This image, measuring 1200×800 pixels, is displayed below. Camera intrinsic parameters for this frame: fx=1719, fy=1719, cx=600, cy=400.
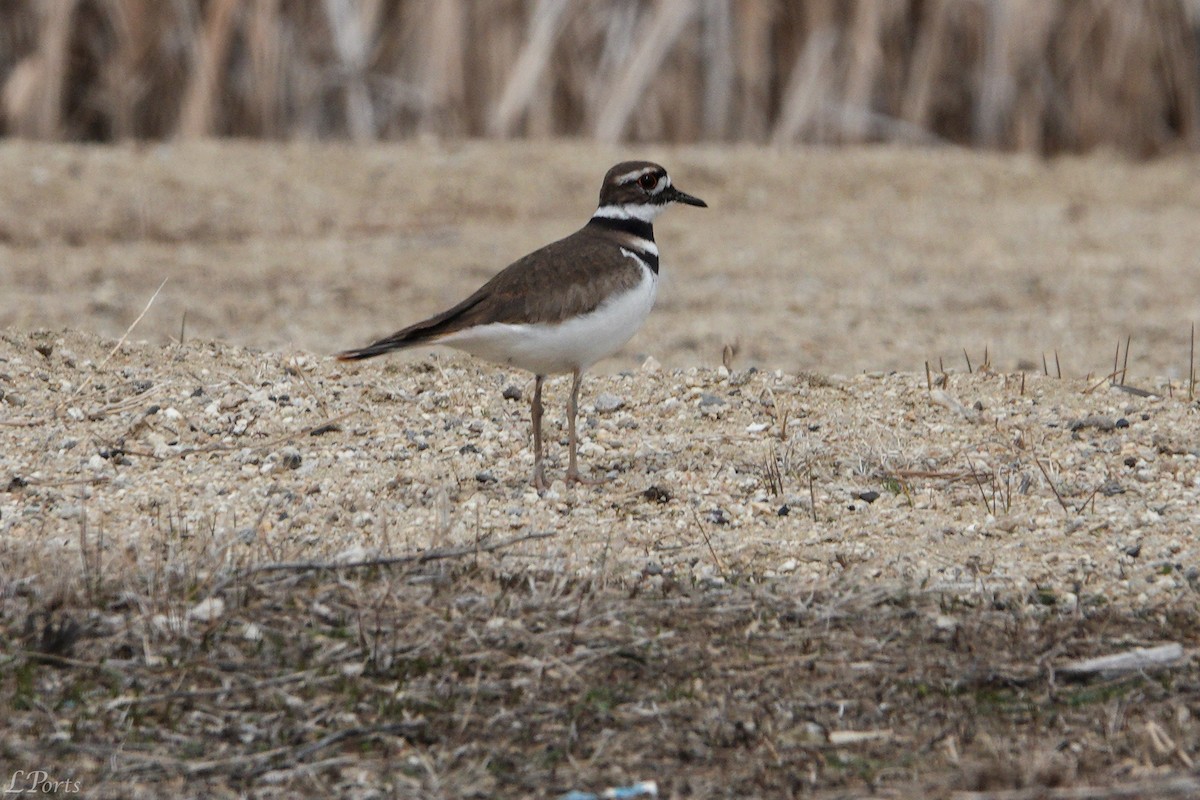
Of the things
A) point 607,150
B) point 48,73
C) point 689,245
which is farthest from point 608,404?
point 48,73

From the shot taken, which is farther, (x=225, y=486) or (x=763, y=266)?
(x=763, y=266)

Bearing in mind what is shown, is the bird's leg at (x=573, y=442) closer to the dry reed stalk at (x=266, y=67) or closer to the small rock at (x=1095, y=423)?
the small rock at (x=1095, y=423)

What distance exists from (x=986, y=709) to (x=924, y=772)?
312 millimetres

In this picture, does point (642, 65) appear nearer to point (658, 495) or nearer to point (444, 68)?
point (444, 68)

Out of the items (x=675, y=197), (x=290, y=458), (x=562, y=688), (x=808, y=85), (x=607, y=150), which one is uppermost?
(x=808, y=85)

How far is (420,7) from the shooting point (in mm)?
11609

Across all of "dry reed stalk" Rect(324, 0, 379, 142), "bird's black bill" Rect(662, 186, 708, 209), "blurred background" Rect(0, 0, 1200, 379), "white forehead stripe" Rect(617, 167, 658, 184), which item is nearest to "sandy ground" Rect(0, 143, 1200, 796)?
"bird's black bill" Rect(662, 186, 708, 209)

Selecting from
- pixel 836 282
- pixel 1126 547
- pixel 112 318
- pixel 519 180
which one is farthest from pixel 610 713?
pixel 519 180

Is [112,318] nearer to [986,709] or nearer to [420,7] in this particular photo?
[420,7]

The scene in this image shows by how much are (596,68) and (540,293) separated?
24.4 ft

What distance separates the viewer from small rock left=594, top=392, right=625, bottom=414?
5.75 metres

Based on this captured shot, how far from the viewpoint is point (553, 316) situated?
4.89 meters

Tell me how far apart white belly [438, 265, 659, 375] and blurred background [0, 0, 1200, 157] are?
22.8 ft

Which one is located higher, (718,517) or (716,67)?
(716,67)
